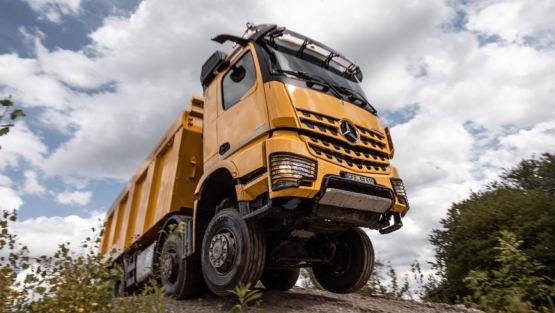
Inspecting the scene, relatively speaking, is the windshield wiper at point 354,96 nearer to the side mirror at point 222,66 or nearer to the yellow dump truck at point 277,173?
the yellow dump truck at point 277,173

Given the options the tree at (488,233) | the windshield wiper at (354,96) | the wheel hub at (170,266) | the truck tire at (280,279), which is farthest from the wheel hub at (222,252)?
the tree at (488,233)

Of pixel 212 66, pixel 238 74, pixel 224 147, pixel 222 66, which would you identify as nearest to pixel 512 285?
pixel 224 147

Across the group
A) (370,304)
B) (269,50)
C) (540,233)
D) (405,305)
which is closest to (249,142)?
(269,50)

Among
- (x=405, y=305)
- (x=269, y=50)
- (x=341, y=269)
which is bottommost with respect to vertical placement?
(x=405, y=305)

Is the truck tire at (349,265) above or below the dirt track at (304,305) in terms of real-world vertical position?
above

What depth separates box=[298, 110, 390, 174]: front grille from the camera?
13.1ft

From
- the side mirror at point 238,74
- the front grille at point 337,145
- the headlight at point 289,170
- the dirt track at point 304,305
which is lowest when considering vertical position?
the dirt track at point 304,305

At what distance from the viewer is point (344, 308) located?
4.72 meters

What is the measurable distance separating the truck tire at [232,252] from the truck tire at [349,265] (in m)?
1.40

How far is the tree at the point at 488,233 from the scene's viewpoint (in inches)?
291

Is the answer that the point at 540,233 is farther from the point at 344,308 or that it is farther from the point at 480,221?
the point at 344,308

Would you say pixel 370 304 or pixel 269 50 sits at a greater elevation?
pixel 269 50

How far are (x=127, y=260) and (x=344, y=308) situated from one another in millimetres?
4584

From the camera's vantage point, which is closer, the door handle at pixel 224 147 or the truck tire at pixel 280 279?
the door handle at pixel 224 147
